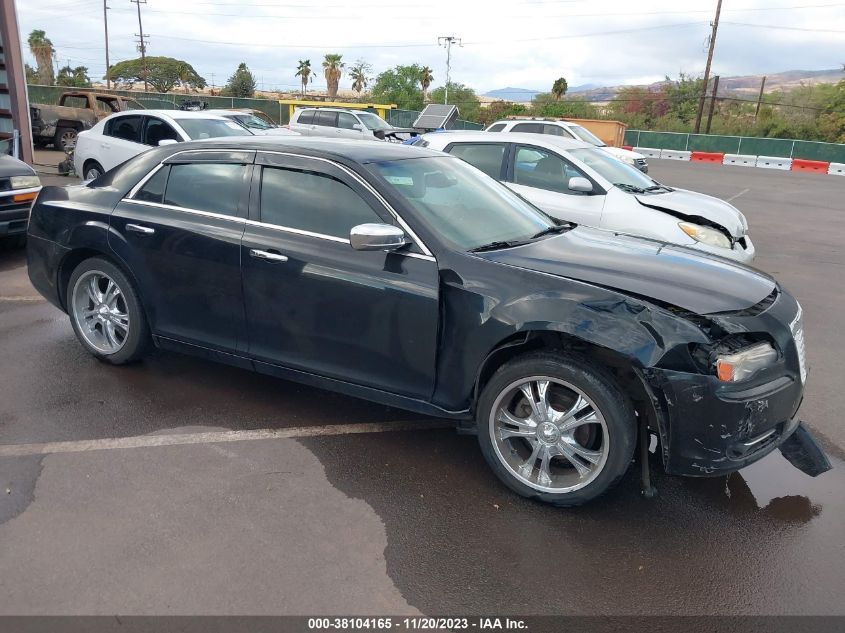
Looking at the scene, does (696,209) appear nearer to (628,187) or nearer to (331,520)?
(628,187)

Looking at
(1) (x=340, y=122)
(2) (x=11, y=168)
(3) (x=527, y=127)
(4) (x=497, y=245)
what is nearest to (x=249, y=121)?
(2) (x=11, y=168)

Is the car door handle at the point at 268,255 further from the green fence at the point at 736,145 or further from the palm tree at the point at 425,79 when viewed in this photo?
the palm tree at the point at 425,79

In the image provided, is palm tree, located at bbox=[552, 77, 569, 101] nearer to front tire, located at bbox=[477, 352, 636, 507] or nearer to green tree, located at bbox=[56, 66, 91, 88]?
green tree, located at bbox=[56, 66, 91, 88]

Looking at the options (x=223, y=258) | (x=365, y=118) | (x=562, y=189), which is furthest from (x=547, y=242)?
(x=365, y=118)

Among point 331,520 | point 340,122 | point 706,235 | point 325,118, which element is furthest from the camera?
point 325,118

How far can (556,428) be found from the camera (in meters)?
3.31

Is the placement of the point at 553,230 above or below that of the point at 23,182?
above

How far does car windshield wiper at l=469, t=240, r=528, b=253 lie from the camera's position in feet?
12.0

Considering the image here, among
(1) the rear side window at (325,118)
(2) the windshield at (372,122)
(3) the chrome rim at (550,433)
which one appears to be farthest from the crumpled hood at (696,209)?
(1) the rear side window at (325,118)

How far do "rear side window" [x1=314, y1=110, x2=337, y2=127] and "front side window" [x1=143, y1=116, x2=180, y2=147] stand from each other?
9.00 meters

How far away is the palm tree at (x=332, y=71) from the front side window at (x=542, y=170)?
263ft

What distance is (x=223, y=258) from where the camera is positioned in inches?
162

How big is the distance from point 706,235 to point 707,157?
31.5m

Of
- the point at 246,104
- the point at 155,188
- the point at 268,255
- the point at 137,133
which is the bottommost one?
the point at 268,255
